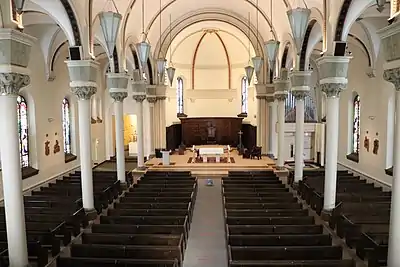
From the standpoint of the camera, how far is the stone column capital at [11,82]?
811cm

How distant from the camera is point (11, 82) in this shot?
26.9 feet

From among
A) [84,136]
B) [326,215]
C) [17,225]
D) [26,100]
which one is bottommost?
[326,215]

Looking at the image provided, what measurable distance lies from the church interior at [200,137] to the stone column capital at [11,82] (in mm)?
31

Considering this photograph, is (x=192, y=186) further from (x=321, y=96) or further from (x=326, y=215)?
(x=321, y=96)

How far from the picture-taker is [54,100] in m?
21.5

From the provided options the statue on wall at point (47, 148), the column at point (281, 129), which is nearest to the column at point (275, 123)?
the column at point (281, 129)

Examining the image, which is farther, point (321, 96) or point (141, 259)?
point (321, 96)

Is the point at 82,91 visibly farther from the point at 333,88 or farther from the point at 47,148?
the point at 333,88

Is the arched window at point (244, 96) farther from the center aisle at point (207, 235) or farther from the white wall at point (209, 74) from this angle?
the center aisle at point (207, 235)

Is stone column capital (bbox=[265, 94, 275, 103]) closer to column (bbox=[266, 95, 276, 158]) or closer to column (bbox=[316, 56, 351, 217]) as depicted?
column (bbox=[266, 95, 276, 158])

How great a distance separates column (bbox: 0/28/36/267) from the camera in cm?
828

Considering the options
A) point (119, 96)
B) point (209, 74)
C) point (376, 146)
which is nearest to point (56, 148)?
point (119, 96)

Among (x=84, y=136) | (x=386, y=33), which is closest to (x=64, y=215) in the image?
(x=84, y=136)

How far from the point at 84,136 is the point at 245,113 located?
826 inches
